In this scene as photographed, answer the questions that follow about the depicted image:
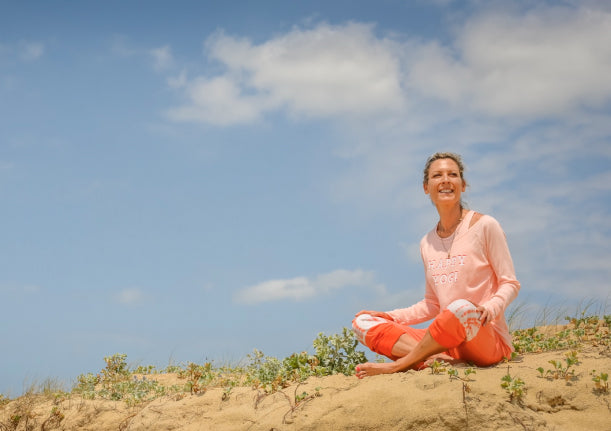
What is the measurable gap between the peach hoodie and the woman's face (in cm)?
30

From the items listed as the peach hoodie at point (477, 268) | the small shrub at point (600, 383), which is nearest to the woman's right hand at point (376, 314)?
the peach hoodie at point (477, 268)

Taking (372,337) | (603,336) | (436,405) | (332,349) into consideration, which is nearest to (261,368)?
(332,349)

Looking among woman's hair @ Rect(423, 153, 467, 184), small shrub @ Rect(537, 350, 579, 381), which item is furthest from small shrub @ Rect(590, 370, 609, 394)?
woman's hair @ Rect(423, 153, 467, 184)

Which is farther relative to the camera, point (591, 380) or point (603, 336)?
point (603, 336)

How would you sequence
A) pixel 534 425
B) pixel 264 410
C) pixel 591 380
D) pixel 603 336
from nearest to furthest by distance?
1. pixel 534 425
2. pixel 591 380
3. pixel 264 410
4. pixel 603 336

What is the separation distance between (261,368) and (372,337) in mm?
1626

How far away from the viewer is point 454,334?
5551 mm

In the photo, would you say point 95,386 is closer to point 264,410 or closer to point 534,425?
point 264,410

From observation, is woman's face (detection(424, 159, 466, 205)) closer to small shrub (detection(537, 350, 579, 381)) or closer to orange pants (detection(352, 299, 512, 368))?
orange pants (detection(352, 299, 512, 368))

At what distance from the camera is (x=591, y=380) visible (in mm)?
5410

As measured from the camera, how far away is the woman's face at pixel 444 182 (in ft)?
21.5

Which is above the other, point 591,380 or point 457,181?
point 457,181

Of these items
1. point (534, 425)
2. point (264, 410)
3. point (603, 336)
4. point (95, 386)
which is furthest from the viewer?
point (95, 386)

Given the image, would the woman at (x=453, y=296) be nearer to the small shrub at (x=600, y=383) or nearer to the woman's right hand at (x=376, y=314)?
the woman's right hand at (x=376, y=314)
